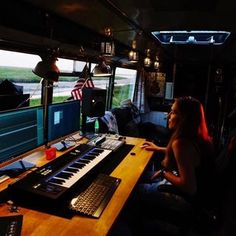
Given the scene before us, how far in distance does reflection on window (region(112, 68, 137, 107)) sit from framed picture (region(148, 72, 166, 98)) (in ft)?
3.46

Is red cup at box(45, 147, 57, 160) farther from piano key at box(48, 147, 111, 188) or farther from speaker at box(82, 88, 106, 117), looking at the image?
speaker at box(82, 88, 106, 117)

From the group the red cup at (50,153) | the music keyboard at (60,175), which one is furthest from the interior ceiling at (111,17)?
the music keyboard at (60,175)

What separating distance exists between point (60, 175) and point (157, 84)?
622 centimetres

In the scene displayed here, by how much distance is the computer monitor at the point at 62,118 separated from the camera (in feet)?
7.16

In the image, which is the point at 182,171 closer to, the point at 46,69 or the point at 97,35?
the point at 46,69

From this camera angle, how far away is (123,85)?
6.14m

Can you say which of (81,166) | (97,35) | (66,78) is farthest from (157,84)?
(81,166)

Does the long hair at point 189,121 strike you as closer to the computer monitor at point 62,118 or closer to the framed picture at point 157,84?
the computer monitor at point 62,118

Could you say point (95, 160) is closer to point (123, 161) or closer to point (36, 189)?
point (123, 161)

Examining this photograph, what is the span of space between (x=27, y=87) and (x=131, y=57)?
125cm

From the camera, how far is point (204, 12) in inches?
93.2

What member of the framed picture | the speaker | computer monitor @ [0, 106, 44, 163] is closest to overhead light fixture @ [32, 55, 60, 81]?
computer monitor @ [0, 106, 44, 163]

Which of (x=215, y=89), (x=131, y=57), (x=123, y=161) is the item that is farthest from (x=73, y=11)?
(x=215, y=89)

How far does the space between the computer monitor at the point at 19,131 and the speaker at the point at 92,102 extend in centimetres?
90
